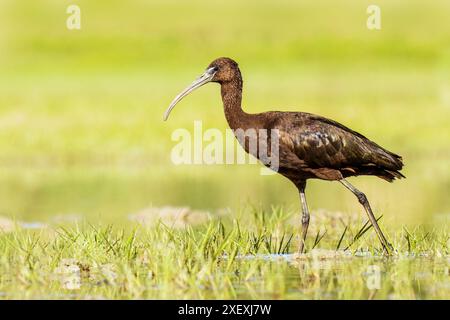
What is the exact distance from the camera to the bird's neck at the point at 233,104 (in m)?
13.6

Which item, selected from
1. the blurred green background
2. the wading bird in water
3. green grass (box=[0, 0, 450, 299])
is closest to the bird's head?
the wading bird in water

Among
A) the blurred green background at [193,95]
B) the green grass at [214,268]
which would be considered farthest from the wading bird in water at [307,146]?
the blurred green background at [193,95]

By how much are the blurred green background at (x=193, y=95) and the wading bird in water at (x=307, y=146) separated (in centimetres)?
261

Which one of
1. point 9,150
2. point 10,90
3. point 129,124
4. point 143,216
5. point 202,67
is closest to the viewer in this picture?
point 143,216

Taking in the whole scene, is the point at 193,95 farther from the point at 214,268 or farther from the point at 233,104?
the point at 214,268

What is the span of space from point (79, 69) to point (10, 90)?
8.14 meters

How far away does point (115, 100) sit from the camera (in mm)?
39719

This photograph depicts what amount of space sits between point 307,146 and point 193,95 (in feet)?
84.4

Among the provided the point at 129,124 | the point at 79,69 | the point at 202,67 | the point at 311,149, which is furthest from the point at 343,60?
the point at 311,149

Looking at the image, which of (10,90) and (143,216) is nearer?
(143,216)

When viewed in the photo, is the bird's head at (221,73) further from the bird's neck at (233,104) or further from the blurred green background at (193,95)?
the blurred green background at (193,95)

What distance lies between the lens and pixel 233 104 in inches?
546
